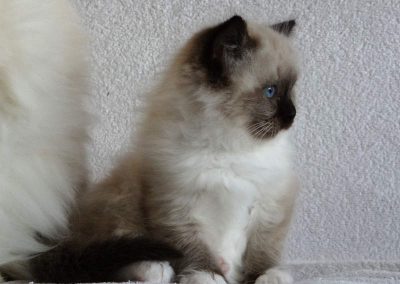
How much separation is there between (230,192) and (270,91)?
169 millimetres

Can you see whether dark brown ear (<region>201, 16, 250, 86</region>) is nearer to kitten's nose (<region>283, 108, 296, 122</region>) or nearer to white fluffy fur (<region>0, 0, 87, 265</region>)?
kitten's nose (<region>283, 108, 296, 122</region>)

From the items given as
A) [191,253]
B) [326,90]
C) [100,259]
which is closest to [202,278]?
[191,253]

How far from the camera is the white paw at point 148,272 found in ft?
3.17

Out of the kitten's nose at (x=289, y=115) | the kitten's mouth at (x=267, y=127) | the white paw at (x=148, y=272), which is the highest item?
the kitten's nose at (x=289, y=115)

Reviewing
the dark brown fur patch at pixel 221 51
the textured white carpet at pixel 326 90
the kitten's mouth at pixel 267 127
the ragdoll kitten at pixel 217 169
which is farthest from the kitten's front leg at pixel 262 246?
the textured white carpet at pixel 326 90

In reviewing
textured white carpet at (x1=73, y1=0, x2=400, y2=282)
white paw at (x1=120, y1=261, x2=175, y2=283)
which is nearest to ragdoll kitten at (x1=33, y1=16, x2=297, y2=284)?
white paw at (x1=120, y1=261, x2=175, y2=283)

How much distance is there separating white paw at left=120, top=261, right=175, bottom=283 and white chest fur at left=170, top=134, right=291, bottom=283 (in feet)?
0.25

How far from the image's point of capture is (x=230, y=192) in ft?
3.22

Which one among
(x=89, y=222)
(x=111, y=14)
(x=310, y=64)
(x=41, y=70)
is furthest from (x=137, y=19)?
(x=89, y=222)

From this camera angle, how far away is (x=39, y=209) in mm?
1037

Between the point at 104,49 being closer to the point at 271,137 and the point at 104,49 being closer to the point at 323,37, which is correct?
the point at 323,37

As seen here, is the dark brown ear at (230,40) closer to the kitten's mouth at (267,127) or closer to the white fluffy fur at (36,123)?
the kitten's mouth at (267,127)

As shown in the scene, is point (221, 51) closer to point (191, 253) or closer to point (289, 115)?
point (289, 115)

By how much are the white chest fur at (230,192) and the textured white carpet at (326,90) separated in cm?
47
